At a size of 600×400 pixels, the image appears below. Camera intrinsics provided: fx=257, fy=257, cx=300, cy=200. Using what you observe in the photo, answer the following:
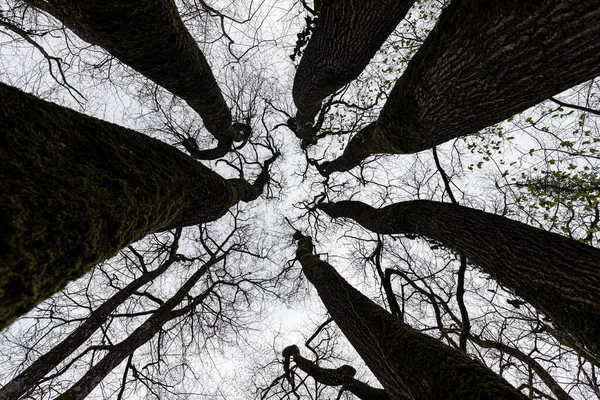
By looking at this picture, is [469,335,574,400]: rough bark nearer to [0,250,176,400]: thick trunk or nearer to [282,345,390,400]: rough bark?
[282,345,390,400]: rough bark

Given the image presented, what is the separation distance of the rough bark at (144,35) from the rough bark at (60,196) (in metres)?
1.55

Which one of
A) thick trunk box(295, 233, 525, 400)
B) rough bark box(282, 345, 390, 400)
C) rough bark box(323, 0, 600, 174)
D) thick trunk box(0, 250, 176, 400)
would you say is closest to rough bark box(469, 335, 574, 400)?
thick trunk box(295, 233, 525, 400)

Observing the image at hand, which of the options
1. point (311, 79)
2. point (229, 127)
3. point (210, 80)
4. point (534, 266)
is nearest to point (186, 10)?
point (210, 80)

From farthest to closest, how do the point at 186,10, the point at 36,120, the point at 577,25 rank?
the point at 186,10 → the point at 577,25 → the point at 36,120

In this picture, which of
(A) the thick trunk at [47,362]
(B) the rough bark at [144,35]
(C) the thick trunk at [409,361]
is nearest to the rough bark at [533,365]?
(C) the thick trunk at [409,361]

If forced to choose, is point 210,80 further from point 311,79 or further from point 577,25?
point 577,25

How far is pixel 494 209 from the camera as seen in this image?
5.70m

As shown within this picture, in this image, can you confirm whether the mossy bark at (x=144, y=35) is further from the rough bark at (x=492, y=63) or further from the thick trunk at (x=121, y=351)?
the thick trunk at (x=121, y=351)

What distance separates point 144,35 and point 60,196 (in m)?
2.55

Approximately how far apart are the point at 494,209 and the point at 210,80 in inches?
251

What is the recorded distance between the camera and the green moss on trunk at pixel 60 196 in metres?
0.89

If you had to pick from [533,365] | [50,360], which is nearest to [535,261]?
[533,365]

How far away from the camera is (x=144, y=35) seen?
276 centimetres

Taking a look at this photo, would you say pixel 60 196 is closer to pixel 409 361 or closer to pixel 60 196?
pixel 60 196
